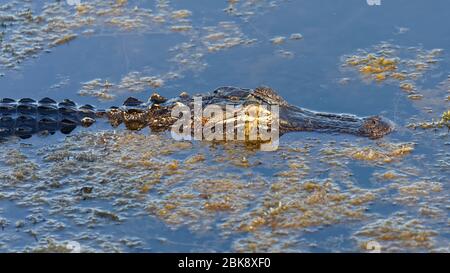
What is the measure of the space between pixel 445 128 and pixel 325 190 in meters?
1.68

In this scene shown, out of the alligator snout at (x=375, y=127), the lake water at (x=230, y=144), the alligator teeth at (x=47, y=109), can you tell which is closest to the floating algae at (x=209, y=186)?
the lake water at (x=230, y=144)

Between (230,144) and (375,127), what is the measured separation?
4.75 feet

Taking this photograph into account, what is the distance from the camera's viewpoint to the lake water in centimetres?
680

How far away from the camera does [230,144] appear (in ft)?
26.6

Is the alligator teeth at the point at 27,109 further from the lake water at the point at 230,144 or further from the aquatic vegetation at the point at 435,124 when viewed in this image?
the aquatic vegetation at the point at 435,124

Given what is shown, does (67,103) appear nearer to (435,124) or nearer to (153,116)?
(153,116)

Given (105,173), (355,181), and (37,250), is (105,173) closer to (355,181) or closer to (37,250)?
(37,250)

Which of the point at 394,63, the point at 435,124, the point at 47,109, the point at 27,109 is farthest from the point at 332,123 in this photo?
the point at 27,109

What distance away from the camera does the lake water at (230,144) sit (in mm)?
6801

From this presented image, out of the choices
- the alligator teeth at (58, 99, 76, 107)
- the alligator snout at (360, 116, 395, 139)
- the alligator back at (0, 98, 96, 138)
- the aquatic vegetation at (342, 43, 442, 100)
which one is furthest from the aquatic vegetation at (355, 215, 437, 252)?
the alligator teeth at (58, 99, 76, 107)

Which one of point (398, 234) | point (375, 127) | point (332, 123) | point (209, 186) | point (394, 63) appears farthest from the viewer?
point (394, 63)

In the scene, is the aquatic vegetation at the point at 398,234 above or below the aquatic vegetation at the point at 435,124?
below

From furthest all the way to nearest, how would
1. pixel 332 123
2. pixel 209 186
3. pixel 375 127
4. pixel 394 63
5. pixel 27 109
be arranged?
pixel 394 63 < pixel 27 109 < pixel 332 123 < pixel 375 127 < pixel 209 186

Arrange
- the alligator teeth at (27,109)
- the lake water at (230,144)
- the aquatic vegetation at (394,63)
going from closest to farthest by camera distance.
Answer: the lake water at (230,144) < the alligator teeth at (27,109) < the aquatic vegetation at (394,63)
